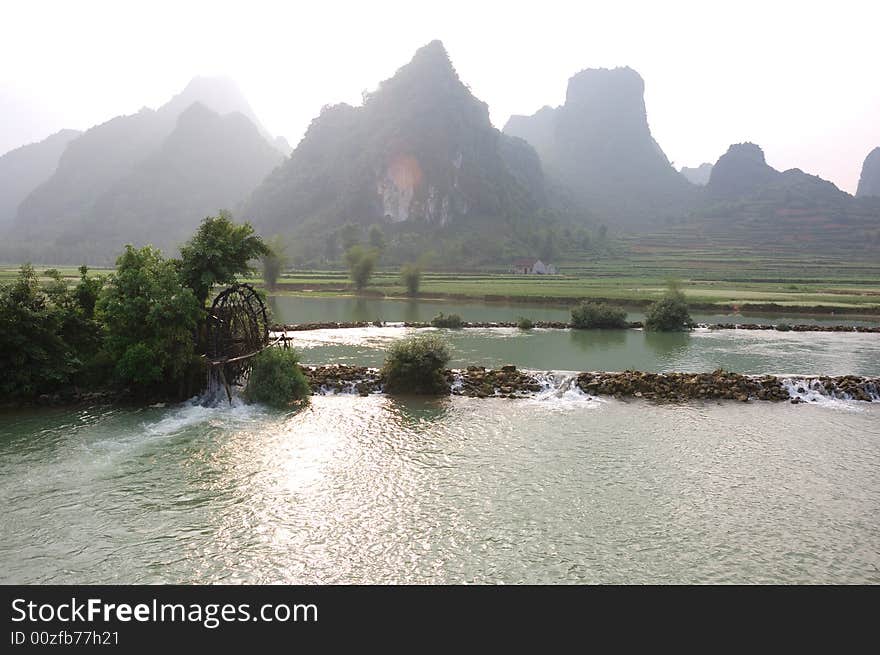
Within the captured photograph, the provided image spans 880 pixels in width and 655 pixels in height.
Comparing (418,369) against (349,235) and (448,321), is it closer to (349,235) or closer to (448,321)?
(448,321)

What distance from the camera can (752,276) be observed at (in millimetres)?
88750

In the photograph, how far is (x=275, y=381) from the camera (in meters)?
23.8

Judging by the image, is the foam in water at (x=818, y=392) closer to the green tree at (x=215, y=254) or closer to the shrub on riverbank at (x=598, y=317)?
the shrub on riverbank at (x=598, y=317)

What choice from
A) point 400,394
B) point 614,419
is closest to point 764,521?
point 614,419

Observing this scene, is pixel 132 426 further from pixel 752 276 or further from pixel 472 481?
pixel 752 276

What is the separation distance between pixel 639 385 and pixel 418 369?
10553mm

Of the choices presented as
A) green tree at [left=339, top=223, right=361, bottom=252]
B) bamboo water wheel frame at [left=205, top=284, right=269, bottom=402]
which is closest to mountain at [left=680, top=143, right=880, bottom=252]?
green tree at [left=339, top=223, right=361, bottom=252]

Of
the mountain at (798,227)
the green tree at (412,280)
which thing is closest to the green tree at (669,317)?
the green tree at (412,280)

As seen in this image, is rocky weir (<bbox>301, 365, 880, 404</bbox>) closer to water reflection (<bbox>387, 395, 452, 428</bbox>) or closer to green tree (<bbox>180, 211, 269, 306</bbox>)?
water reflection (<bbox>387, 395, 452, 428</bbox>)

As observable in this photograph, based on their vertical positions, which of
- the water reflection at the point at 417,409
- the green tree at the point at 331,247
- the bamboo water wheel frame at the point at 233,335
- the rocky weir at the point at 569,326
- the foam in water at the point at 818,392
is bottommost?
the foam in water at the point at 818,392

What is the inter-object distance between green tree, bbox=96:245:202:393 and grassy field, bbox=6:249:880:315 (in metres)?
44.5

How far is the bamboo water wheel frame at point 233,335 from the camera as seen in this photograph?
2405 cm

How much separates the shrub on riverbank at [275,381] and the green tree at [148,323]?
8.92ft
